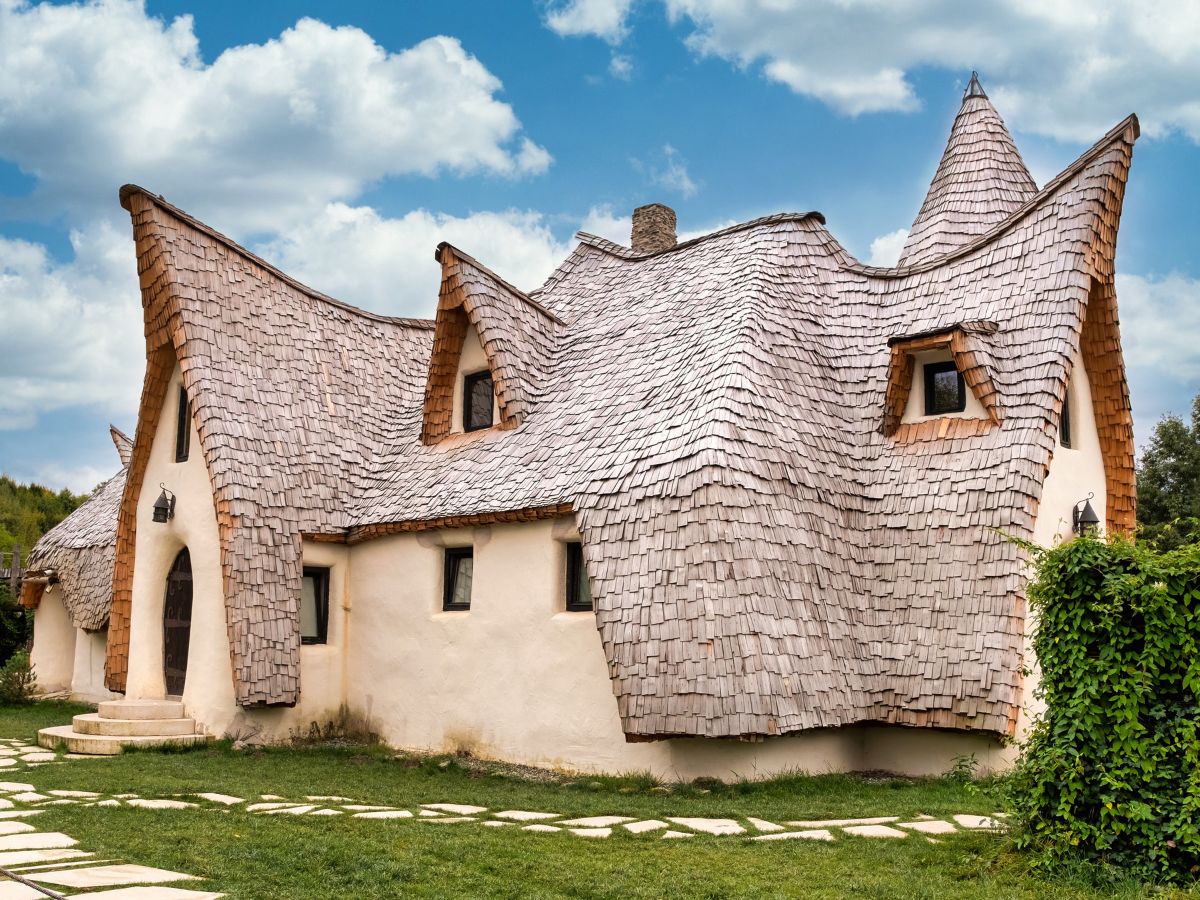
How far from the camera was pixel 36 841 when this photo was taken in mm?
6918

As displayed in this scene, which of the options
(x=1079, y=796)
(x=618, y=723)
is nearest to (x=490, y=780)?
(x=618, y=723)

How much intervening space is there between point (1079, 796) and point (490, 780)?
612cm

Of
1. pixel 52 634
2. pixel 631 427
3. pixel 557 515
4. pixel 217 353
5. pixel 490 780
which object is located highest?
pixel 217 353

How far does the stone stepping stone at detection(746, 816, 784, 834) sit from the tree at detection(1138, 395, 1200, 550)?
76.4 feet

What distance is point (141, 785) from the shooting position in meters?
9.79

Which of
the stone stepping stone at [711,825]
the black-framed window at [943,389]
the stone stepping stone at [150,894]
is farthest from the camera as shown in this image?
the black-framed window at [943,389]

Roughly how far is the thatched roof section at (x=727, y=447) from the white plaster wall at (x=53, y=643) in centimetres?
720

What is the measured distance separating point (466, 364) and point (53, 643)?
425 inches

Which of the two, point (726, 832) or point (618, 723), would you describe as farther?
point (618, 723)

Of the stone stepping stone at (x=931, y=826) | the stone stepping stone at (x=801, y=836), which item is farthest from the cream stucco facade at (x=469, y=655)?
the stone stepping stone at (x=801, y=836)

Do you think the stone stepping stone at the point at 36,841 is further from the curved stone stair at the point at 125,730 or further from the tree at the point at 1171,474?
the tree at the point at 1171,474

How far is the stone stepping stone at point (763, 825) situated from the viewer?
7.60m

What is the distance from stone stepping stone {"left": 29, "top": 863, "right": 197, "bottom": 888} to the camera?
5.71 metres

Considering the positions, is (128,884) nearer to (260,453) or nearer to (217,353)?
(260,453)
